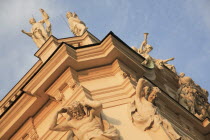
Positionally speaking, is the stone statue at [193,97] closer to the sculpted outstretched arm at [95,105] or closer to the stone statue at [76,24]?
the stone statue at [76,24]

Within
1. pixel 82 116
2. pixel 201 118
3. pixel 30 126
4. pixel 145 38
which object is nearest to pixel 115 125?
pixel 82 116

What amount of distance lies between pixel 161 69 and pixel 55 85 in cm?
406

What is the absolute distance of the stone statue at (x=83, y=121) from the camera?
512 inches

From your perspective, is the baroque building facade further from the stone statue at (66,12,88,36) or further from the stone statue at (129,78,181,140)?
the stone statue at (66,12,88,36)

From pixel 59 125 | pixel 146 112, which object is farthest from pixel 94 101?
pixel 146 112

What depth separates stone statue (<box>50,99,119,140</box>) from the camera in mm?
12992

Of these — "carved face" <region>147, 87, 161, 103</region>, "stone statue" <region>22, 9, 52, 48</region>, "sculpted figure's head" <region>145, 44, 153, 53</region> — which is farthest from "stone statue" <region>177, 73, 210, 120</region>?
"stone statue" <region>22, 9, 52, 48</region>

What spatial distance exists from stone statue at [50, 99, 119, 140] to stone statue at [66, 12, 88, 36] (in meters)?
5.17

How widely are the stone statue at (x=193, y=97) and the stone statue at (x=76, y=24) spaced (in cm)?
356

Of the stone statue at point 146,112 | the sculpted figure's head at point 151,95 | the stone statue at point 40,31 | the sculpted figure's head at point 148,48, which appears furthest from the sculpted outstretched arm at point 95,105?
the sculpted figure's head at point 148,48

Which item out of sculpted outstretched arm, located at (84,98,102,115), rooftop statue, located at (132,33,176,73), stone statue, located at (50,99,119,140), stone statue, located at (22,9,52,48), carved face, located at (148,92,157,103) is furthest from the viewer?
stone statue, located at (22,9,52,48)

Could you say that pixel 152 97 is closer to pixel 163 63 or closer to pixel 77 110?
pixel 77 110

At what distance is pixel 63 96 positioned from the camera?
14938mm

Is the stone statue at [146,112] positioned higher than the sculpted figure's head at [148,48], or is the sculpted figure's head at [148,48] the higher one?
the sculpted figure's head at [148,48]
